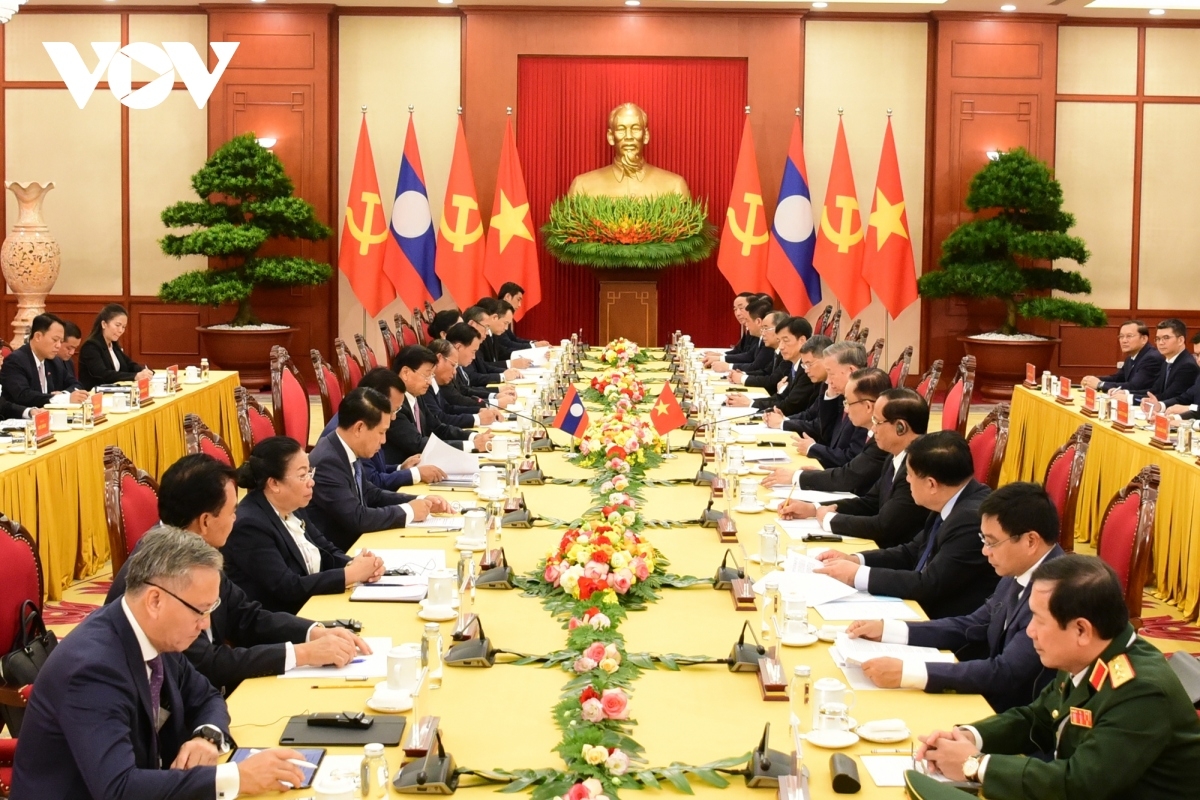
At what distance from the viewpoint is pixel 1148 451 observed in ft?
22.1

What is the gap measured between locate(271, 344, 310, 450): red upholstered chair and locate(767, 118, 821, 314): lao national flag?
5.84 meters

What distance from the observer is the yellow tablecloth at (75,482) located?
593cm

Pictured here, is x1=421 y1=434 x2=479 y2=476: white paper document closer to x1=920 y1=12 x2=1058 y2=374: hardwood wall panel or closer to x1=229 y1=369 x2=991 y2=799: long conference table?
x1=229 y1=369 x2=991 y2=799: long conference table

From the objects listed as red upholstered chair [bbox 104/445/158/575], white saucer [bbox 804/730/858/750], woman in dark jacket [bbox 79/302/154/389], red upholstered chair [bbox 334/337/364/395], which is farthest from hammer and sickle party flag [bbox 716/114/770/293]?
white saucer [bbox 804/730/858/750]

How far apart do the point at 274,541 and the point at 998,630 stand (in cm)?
205

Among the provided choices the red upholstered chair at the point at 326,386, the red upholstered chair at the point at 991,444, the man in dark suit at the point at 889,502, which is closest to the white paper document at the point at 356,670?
the man in dark suit at the point at 889,502

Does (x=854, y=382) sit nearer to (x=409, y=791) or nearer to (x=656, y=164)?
(x=409, y=791)

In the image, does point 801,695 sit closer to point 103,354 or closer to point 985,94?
point 103,354

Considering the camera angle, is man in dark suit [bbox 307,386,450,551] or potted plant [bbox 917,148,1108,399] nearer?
man in dark suit [bbox 307,386,450,551]

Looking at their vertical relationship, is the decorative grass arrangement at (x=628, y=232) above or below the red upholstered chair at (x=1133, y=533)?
above

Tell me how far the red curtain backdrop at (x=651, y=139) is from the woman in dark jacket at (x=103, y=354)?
4316 millimetres

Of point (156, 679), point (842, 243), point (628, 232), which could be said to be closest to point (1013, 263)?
point (842, 243)

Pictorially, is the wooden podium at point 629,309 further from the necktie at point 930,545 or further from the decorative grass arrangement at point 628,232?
the necktie at point 930,545

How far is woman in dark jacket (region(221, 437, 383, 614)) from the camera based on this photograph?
159 inches
